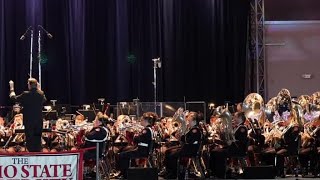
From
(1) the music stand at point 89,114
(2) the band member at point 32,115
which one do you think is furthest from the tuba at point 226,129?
(2) the band member at point 32,115

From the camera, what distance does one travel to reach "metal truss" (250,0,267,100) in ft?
70.5

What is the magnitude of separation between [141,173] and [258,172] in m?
2.51

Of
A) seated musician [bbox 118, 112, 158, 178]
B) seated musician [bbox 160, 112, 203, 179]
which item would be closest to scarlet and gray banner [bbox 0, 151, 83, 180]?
seated musician [bbox 118, 112, 158, 178]

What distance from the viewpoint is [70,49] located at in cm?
2150

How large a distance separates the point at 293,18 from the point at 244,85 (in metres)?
3.14

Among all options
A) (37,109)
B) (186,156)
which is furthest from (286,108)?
(37,109)

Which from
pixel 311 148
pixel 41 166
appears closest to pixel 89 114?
pixel 311 148

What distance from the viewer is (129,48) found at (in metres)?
22.0

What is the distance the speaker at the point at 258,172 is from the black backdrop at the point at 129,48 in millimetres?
9628

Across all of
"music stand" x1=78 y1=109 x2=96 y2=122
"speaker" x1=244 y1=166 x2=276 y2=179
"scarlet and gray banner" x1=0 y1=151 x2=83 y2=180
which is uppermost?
"music stand" x1=78 y1=109 x2=96 y2=122

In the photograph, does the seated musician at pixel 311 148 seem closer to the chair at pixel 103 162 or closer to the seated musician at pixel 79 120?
the chair at pixel 103 162

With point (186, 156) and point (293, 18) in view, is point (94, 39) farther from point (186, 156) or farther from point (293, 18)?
point (186, 156)

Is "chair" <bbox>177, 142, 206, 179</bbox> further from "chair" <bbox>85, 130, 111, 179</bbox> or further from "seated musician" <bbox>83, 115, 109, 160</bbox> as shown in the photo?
"seated musician" <bbox>83, 115, 109, 160</bbox>

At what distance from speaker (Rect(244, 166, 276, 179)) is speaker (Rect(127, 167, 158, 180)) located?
199 centimetres
